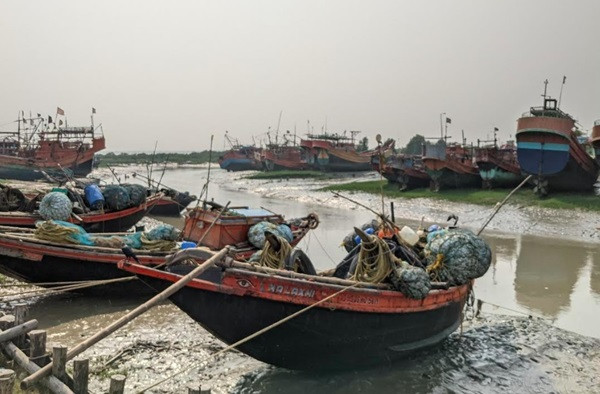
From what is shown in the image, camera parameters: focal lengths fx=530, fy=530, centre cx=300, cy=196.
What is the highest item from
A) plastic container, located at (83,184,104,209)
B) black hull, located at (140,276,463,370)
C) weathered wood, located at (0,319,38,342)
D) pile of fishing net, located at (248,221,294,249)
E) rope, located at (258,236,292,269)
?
plastic container, located at (83,184,104,209)

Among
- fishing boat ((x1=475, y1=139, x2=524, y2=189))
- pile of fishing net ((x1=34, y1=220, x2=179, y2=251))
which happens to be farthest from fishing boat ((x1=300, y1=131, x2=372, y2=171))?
pile of fishing net ((x1=34, y1=220, x2=179, y2=251))

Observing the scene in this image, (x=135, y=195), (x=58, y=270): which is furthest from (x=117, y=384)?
(x=135, y=195)

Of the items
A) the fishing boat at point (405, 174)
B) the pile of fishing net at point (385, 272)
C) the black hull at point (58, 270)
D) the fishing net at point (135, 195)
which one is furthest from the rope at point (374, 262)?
the fishing boat at point (405, 174)

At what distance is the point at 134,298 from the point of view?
34.4 feet

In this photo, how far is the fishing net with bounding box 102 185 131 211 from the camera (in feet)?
50.3

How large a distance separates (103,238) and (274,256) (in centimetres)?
470

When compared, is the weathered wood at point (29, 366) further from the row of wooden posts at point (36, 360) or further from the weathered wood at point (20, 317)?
the weathered wood at point (20, 317)

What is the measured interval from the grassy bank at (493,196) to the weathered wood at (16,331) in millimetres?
16053

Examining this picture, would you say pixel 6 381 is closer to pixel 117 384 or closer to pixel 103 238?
pixel 117 384

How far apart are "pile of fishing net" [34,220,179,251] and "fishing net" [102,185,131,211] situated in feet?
14.6

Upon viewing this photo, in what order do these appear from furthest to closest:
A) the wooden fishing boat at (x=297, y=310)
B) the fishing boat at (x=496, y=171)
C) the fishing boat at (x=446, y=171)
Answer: the fishing boat at (x=446, y=171) → the fishing boat at (x=496, y=171) → the wooden fishing boat at (x=297, y=310)

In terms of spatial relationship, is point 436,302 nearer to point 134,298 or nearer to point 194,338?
point 194,338

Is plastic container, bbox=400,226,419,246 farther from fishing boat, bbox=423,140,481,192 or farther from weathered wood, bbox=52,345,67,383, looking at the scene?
fishing boat, bbox=423,140,481,192

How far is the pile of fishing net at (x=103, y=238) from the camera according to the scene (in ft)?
33.7
